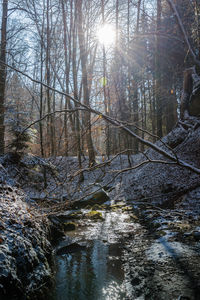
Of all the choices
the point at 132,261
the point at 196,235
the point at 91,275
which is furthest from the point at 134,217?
the point at 91,275

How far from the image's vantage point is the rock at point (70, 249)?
184 inches

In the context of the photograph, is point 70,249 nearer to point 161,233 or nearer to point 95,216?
point 161,233

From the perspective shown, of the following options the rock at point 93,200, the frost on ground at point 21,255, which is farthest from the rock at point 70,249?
the rock at point 93,200

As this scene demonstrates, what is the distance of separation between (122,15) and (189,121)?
9316mm

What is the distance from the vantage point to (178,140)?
10.3m

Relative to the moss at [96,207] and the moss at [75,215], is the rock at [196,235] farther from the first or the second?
the moss at [96,207]

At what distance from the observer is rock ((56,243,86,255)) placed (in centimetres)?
468

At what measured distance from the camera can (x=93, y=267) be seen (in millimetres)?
4012

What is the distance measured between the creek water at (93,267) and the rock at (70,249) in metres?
0.08

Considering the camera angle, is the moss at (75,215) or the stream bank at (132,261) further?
the moss at (75,215)

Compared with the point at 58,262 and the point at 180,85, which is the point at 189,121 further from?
the point at 58,262

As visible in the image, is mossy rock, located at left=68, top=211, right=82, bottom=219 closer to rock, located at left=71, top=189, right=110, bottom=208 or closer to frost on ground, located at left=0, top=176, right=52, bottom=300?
rock, located at left=71, top=189, right=110, bottom=208

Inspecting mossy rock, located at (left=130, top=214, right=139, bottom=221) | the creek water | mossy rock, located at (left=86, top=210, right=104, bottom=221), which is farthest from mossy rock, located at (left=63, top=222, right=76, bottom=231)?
mossy rock, located at (left=130, top=214, right=139, bottom=221)

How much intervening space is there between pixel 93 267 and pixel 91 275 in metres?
0.29
